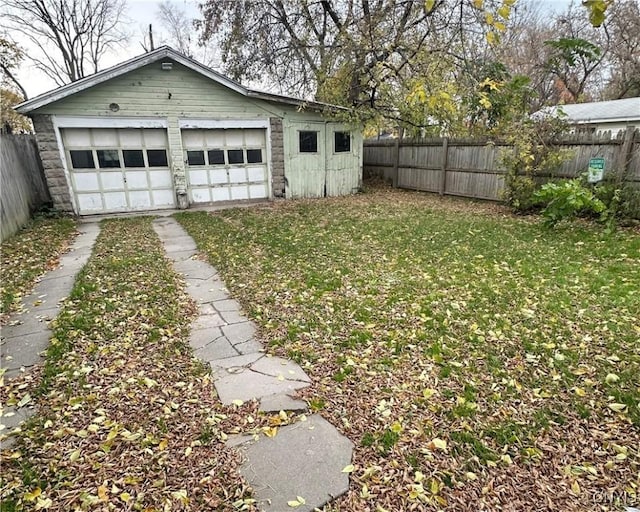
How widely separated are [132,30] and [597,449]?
27242 mm

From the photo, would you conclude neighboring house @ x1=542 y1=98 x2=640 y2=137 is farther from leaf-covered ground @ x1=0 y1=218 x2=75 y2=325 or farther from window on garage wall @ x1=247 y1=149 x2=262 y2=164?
leaf-covered ground @ x1=0 y1=218 x2=75 y2=325

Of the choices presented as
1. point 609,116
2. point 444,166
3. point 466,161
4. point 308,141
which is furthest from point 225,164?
point 609,116

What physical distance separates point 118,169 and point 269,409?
8.87m

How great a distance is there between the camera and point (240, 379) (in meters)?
2.87

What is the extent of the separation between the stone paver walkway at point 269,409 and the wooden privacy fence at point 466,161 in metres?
7.70

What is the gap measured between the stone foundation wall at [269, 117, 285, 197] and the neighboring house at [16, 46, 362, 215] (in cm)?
3

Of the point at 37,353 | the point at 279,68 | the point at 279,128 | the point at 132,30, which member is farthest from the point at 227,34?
the point at 37,353

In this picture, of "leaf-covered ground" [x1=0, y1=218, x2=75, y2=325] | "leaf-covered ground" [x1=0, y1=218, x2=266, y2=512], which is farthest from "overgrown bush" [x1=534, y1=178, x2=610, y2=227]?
"leaf-covered ground" [x1=0, y1=218, x2=75, y2=325]

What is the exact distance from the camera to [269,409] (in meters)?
2.53

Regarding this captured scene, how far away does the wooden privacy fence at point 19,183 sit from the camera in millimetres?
6742

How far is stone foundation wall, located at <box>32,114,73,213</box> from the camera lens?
27.6 ft

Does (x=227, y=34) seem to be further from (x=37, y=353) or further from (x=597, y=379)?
(x=597, y=379)

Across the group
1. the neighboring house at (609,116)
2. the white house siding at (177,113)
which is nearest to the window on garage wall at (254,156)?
the white house siding at (177,113)

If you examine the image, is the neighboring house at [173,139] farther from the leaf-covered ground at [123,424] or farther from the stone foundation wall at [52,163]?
the leaf-covered ground at [123,424]
